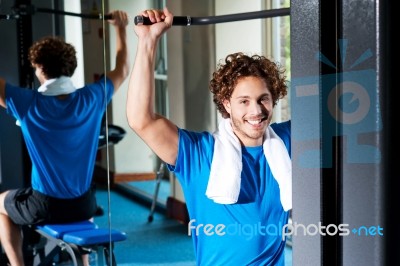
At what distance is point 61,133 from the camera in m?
2.53

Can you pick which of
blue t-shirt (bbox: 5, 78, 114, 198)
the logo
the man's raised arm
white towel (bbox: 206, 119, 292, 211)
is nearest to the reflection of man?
blue t-shirt (bbox: 5, 78, 114, 198)

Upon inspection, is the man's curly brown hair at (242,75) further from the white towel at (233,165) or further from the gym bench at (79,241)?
the gym bench at (79,241)

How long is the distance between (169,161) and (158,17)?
11.5 inches

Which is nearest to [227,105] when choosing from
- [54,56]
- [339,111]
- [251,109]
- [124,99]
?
[251,109]

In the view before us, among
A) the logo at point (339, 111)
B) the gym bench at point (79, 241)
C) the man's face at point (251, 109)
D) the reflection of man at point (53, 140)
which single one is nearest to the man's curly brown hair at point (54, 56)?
the reflection of man at point (53, 140)

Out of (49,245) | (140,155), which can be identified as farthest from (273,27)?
(49,245)

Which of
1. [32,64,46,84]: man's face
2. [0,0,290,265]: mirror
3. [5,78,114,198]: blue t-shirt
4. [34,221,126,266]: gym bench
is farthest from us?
[32,64,46,84]: man's face

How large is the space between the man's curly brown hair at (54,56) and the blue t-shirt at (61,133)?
83mm

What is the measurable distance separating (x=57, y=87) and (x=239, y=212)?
1.29 metres

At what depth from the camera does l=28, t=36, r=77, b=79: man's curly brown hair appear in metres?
2.43

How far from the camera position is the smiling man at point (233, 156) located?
1.34 metres

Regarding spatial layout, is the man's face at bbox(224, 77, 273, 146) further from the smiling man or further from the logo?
the logo

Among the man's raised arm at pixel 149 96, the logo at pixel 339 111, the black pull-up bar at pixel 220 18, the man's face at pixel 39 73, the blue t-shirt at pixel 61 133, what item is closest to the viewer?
the logo at pixel 339 111

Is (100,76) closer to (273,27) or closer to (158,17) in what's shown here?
(158,17)
